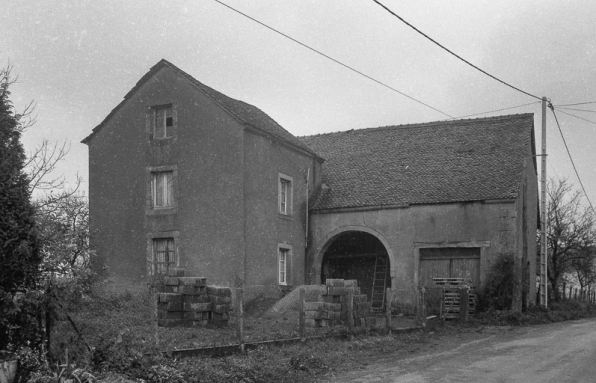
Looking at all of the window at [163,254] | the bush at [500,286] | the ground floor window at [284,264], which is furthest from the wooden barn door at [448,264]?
the window at [163,254]

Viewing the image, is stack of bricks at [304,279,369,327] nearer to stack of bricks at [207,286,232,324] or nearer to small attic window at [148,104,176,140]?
stack of bricks at [207,286,232,324]

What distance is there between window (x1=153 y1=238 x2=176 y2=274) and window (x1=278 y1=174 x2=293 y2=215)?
4544mm

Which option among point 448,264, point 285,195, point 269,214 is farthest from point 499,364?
point 285,195

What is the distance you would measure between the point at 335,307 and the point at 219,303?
10.2 ft

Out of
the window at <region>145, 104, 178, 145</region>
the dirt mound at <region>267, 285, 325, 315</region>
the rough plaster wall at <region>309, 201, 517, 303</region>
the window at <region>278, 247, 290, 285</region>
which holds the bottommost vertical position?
the dirt mound at <region>267, 285, 325, 315</region>

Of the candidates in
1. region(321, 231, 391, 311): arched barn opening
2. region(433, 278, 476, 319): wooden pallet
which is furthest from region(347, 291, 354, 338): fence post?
region(321, 231, 391, 311): arched barn opening

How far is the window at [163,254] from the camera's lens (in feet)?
82.9

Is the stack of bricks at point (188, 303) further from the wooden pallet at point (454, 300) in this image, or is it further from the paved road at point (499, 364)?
the wooden pallet at point (454, 300)

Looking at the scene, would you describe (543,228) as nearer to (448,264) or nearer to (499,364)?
(448,264)

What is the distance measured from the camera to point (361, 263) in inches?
1184

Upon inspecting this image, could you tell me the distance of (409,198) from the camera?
90.3ft

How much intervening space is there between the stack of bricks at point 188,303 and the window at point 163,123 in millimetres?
8511

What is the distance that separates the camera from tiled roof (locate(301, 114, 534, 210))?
27.3 metres

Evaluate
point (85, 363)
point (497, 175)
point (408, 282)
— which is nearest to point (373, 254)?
point (408, 282)
